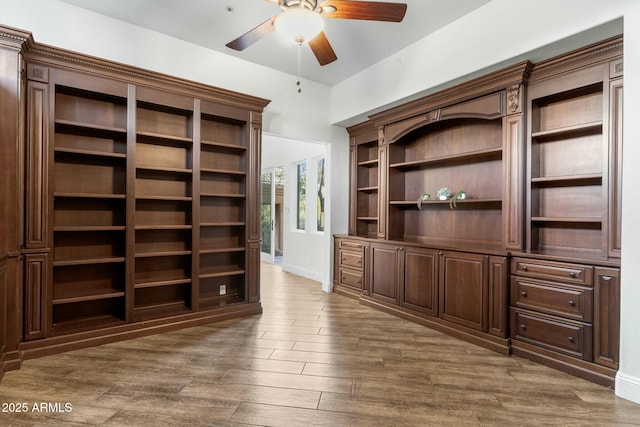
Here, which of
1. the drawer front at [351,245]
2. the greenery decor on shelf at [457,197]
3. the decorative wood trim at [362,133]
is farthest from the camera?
the decorative wood trim at [362,133]

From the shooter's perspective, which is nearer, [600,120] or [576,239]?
[600,120]

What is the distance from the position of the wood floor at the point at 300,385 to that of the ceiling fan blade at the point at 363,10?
8.84 feet

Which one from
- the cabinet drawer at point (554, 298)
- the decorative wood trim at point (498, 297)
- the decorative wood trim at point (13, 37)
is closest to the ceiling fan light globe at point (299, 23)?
the decorative wood trim at point (13, 37)

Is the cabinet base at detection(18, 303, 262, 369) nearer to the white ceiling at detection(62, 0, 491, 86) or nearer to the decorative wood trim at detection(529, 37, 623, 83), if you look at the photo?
the white ceiling at detection(62, 0, 491, 86)

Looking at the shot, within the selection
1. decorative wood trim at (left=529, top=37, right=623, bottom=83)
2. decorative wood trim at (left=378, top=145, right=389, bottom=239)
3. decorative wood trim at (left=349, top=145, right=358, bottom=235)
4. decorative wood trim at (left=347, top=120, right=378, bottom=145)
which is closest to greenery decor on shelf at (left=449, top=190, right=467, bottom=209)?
decorative wood trim at (left=378, top=145, right=389, bottom=239)

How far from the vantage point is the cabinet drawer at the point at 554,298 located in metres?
2.72

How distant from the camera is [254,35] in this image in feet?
9.07

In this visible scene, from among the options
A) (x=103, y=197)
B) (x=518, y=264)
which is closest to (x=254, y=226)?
(x=103, y=197)

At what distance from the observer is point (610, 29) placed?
8.61 ft

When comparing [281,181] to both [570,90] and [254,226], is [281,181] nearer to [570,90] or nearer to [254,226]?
[254,226]

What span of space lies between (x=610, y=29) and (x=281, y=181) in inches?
256

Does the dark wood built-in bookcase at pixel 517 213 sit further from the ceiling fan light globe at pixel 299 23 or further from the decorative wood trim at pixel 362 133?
the ceiling fan light globe at pixel 299 23

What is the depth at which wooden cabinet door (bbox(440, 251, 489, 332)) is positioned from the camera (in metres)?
3.37

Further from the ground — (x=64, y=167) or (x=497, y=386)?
(x=64, y=167)
